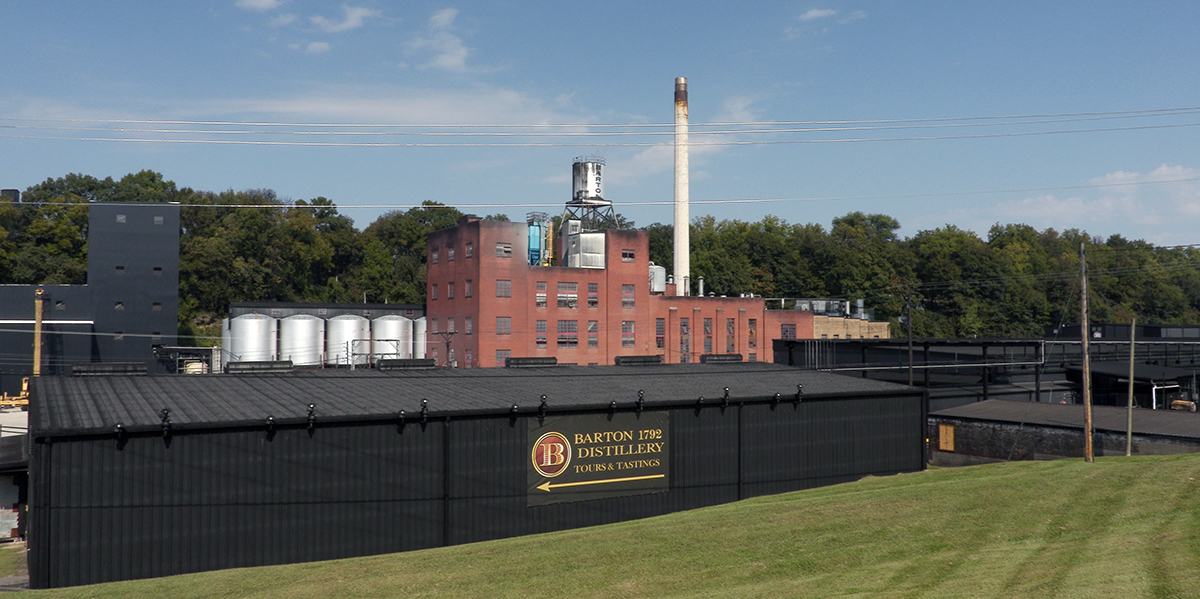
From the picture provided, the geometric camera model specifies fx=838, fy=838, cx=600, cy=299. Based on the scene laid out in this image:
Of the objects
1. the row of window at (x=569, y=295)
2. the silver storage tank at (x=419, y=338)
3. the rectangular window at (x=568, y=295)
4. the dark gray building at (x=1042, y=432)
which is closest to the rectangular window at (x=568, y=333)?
the row of window at (x=569, y=295)

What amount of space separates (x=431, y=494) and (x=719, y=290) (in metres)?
105

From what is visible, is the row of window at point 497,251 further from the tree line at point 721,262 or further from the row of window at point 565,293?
the tree line at point 721,262

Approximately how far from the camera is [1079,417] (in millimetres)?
41812

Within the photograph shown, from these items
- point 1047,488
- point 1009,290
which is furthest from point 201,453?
point 1009,290

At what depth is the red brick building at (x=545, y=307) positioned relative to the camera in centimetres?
7356

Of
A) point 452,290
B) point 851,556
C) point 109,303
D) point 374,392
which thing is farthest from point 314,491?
point 109,303

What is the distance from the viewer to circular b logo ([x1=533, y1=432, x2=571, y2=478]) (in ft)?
94.8

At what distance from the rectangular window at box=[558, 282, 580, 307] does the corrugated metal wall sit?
4430 centimetres

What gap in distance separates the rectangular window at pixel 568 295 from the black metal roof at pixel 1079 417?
123 ft

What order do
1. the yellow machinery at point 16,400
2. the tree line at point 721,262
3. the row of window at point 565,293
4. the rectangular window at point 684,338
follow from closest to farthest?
1. the yellow machinery at point 16,400
2. the row of window at point 565,293
3. the rectangular window at point 684,338
4. the tree line at point 721,262

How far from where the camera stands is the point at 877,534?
2216cm

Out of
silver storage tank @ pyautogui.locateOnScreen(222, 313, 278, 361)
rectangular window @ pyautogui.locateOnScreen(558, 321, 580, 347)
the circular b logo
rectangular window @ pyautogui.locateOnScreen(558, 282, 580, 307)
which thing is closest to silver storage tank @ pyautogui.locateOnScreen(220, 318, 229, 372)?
silver storage tank @ pyautogui.locateOnScreen(222, 313, 278, 361)

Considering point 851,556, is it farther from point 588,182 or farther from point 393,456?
point 588,182

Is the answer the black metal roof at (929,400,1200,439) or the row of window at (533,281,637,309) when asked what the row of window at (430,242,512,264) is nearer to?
the row of window at (533,281,637,309)
